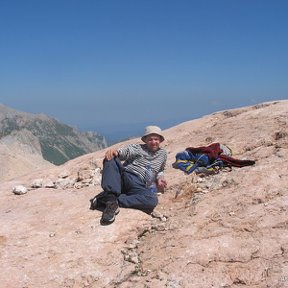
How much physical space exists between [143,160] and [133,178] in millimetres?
620

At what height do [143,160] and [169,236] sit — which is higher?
[143,160]

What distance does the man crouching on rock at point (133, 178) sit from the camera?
30.1 feet

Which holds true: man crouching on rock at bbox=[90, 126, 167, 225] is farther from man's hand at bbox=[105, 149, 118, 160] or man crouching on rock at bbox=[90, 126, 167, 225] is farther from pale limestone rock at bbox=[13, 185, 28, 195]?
pale limestone rock at bbox=[13, 185, 28, 195]

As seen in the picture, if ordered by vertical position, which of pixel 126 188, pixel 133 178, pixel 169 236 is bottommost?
pixel 169 236

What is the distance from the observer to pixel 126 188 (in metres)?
9.73

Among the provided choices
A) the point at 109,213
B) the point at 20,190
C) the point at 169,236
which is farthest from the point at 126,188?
the point at 20,190

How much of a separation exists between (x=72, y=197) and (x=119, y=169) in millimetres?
1693

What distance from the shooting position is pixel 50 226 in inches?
346

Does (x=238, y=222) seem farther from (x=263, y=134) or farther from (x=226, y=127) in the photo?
(x=226, y=127)

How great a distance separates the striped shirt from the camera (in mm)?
9984

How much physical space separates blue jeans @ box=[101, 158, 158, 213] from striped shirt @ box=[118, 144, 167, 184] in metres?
0.23

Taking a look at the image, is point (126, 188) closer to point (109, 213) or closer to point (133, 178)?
point (133, 178)

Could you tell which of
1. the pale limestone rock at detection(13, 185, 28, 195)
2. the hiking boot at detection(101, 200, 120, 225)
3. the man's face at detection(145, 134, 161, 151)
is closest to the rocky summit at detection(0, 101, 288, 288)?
the hiking boot at detection(101, 200, 120, 225)

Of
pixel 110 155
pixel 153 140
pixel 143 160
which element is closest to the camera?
pixel 110 155
